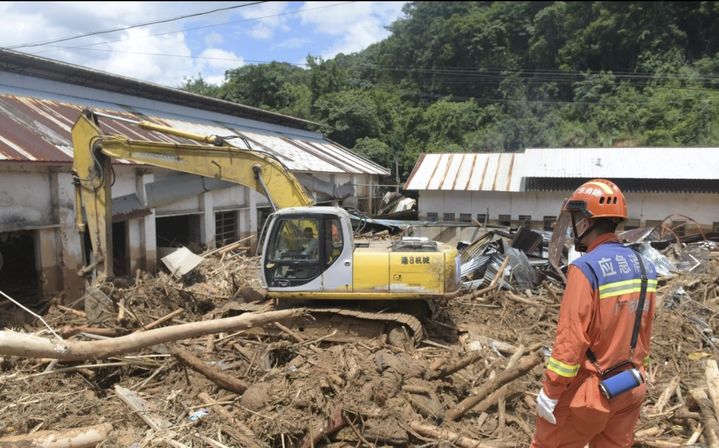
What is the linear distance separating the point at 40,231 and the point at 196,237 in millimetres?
4608

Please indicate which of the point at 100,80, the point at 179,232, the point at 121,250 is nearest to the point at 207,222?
the point at 179,232

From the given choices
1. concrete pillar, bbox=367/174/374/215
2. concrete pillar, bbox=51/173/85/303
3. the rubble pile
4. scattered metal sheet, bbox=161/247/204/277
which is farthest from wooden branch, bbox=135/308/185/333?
concrete pillar, bbox=367/174/374/215

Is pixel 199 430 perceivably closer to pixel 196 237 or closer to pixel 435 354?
pixel 435 354

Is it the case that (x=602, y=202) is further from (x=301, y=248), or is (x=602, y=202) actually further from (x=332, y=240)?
(x=301, y=248)

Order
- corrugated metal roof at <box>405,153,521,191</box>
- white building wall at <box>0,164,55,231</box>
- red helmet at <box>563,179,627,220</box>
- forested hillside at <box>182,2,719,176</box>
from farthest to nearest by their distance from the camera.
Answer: forested hillside at <box>182,2,719,176</box> → corrugated metal roof at <box>405,153,521,191</box> → white building wall at <box>0,164,55,231</box> → red helmet at <box>563,179,627,220</box>

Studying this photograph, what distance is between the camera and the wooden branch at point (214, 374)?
5301 millimetres

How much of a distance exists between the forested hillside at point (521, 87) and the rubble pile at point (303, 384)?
2100 centimetres

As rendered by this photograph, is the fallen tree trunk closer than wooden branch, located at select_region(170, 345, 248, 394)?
Yes

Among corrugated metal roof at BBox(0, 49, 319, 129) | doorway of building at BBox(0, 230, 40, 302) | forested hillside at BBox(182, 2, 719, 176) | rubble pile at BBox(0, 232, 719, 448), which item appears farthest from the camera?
forested hillside at BBox(182, 2, 719, 176)

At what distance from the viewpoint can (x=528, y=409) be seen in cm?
517

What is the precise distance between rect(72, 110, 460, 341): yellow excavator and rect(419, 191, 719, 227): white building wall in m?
12.1

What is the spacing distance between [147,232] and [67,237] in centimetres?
212

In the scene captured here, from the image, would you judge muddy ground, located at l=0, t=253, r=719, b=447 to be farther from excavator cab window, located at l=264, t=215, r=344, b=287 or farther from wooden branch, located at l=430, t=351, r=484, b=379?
excavator cab window, located at l=264, t=215, r=344, b=287

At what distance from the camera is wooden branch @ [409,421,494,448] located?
4.39 meters
